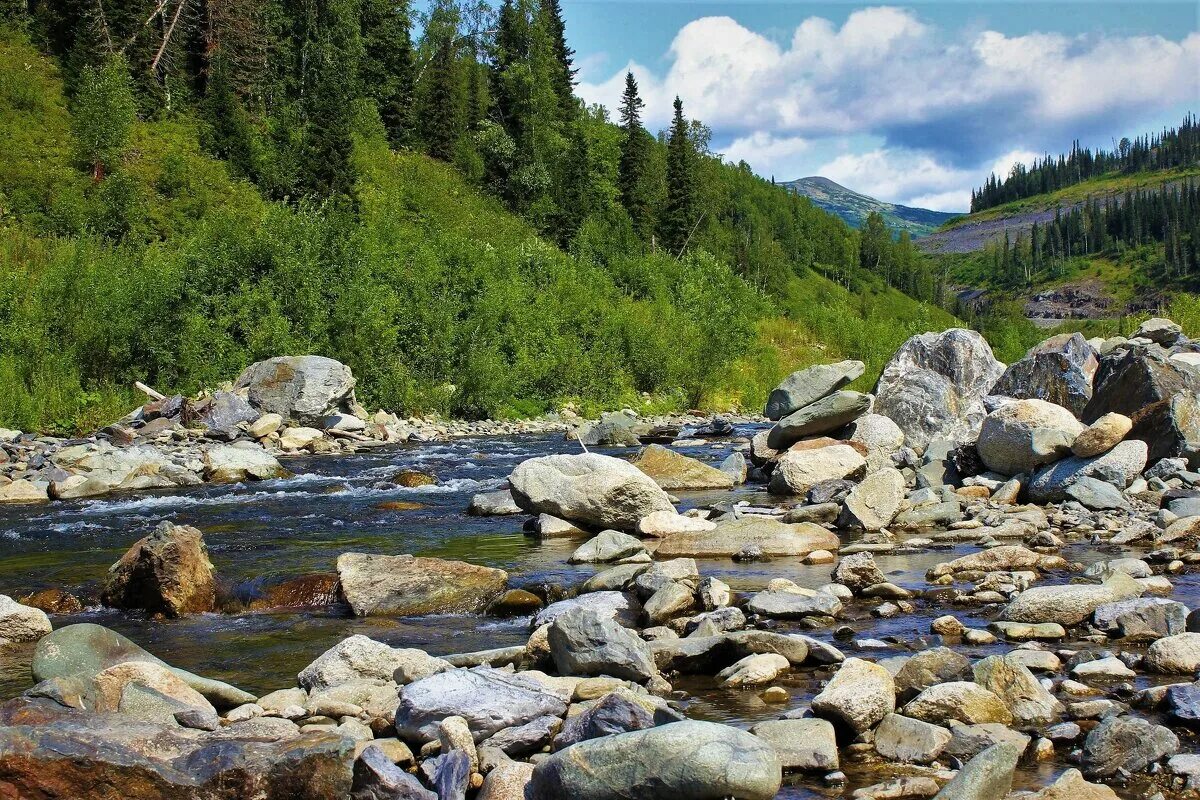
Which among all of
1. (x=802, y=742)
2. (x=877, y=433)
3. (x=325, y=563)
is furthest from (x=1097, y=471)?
(x=325, y=563)

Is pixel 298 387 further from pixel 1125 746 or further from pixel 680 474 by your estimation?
pixel 1125 746

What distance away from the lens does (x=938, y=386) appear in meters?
20.1

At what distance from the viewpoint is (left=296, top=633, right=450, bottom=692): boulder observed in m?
6.80

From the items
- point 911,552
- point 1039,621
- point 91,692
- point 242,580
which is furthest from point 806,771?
point 242,580

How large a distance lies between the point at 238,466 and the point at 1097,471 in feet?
55.0

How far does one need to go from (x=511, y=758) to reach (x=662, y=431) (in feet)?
85.2

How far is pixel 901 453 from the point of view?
18516 mm

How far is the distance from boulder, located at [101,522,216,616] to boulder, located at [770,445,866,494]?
406 inches

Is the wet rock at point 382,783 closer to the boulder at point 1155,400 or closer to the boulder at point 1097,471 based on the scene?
the boulder at point 1097,471

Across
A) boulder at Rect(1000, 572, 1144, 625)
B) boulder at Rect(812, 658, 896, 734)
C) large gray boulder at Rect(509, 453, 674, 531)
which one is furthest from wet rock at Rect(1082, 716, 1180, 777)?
large gray boulder at Rect(509, 453, 674, 531)

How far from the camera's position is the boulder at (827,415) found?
19.1m

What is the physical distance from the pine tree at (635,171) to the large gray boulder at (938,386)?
5919 cm

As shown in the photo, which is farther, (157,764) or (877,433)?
(877,433)

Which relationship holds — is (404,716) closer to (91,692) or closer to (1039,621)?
(91,692)
